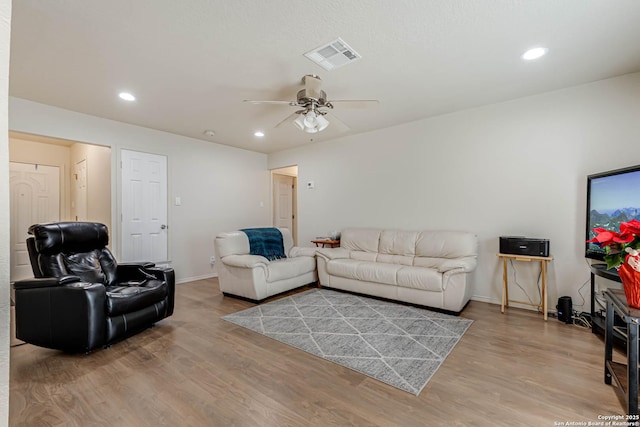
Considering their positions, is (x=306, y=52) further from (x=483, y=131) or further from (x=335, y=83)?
(x=483, y=131)

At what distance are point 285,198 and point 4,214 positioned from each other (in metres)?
6.54

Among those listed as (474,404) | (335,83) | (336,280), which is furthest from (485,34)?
(336,280)

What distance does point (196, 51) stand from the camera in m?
2.38

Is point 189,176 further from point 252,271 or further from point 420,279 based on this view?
point 420,279

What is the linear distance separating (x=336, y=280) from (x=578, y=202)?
299 centimetres

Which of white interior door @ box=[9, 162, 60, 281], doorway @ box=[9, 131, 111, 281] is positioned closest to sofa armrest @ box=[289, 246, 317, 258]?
doorway @ box=[9, 131, 111, 281]

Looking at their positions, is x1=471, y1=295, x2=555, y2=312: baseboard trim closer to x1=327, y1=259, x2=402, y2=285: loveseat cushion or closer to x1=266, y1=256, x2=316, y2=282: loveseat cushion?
x1=327, y1=259, x2=402, y2=285: loveseat cushion

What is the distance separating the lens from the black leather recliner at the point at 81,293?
2289mm

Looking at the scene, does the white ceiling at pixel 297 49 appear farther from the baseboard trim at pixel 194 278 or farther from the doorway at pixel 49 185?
the baseboard trim at pixel 194 278

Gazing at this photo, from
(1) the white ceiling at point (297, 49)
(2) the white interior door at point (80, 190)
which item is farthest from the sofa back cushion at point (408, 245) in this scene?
(2) the white interior door at point (80, 190)

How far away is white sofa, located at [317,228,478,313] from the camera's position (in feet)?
10.6

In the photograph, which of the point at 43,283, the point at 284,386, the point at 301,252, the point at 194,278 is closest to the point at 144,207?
the point at 194,278

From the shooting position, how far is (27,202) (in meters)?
5.14

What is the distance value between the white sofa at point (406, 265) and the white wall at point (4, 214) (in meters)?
3.31
